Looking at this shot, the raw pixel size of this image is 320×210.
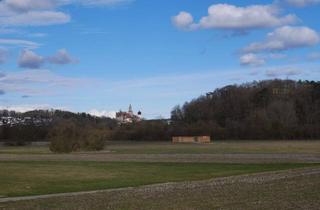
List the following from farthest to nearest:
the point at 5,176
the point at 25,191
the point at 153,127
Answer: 1. the point at 153,127
2. the point at 5,176
3. the point at 25,191

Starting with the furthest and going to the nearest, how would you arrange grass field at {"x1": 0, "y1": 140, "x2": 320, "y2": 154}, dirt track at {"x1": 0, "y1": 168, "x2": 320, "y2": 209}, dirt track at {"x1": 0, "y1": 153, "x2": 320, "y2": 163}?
grass field at {"x1": 0, "y1": 140, "x2": 320, "y2": 154} < dirt track at {"x1": 0, "y1": 153, "x2": 320, "y2": 163} < dirt track at {"x1": 0, "y1": 168, "x2": 320, "y2": 209}

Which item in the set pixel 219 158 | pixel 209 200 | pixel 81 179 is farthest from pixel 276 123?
pixel 209 200

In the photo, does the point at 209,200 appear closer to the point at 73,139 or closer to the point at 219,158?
the point at 219,158

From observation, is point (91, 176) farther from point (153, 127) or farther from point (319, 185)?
point (153, 127)

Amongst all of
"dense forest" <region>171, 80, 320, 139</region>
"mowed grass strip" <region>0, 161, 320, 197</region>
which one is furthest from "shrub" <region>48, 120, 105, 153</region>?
"dense forest" <region>171, 80, 320, 139</region>

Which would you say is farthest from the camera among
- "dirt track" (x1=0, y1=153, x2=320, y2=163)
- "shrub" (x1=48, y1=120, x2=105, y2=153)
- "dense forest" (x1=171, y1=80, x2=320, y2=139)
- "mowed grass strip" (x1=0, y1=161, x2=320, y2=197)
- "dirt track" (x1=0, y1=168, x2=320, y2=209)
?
"dense forest" (x1=171, y1=80, x2=320, y2=139)

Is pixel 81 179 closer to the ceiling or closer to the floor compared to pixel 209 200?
closer to the floor

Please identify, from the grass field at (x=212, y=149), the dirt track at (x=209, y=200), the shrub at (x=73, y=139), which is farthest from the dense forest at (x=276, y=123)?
the dirt track at (x=209, y=200)

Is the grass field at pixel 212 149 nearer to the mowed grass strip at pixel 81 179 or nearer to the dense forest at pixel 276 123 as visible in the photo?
the mowed grass strip at pixel 81 179

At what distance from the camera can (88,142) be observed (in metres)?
83.8

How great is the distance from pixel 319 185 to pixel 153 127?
6267 inches

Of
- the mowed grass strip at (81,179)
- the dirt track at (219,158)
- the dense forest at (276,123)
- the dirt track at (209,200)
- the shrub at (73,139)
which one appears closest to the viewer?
the dirt track at (209,200)

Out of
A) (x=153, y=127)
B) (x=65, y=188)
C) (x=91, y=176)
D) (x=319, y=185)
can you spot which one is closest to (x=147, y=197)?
(x=319, y=185)

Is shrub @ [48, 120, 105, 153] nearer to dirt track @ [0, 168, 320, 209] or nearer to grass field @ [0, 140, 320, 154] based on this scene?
grass field @ [0, 140, 320, 154]
